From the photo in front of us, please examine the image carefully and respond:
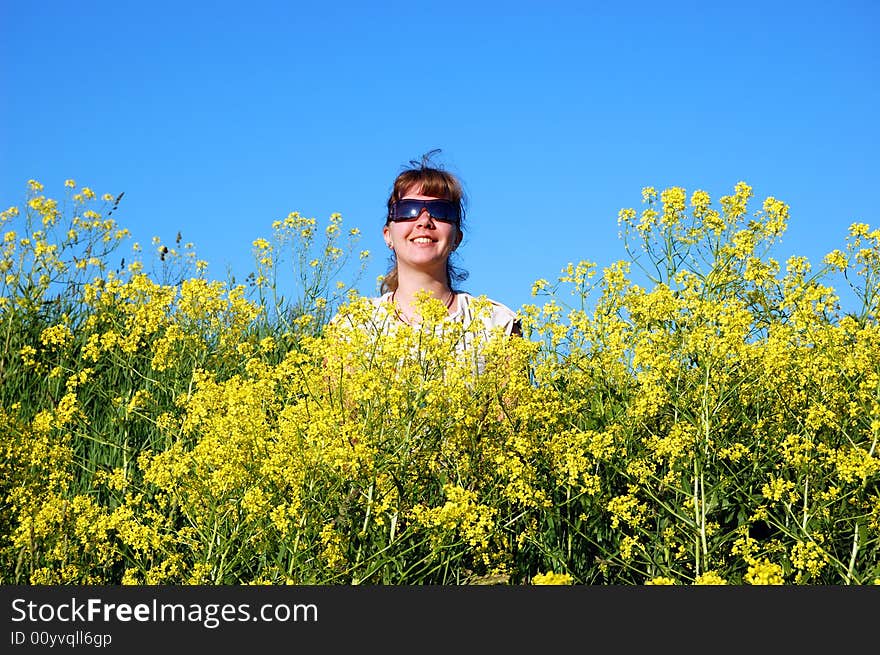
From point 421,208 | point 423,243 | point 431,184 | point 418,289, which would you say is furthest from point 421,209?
point 418,289

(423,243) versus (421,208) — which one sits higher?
(421,208)

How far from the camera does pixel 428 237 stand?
5.82 m

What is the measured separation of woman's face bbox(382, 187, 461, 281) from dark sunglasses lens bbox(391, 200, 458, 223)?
27mm

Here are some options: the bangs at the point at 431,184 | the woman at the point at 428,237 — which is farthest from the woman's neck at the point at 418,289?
the bangs at the point at 431,184

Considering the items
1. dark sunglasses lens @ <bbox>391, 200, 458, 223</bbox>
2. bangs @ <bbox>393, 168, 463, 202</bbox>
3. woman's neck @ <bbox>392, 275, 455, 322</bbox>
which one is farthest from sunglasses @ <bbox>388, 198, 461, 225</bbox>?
woman's neck @ <bbox>392, 275, 455, 322</bbox>

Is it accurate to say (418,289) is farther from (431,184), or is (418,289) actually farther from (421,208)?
(431,184)

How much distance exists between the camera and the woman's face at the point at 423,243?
581 centimetres

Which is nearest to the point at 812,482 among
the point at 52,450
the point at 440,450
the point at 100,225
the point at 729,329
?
the point at 729,329

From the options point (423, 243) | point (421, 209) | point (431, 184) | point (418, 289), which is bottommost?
point (418, 289)

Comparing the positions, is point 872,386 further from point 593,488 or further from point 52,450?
point 52,450

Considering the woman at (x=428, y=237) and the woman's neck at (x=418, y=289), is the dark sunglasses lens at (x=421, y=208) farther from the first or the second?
the woman's neck at (x=418, y=289)

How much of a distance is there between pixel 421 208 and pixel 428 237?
202 millimetres

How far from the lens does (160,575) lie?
3389 mm

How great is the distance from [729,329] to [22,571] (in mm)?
3174
